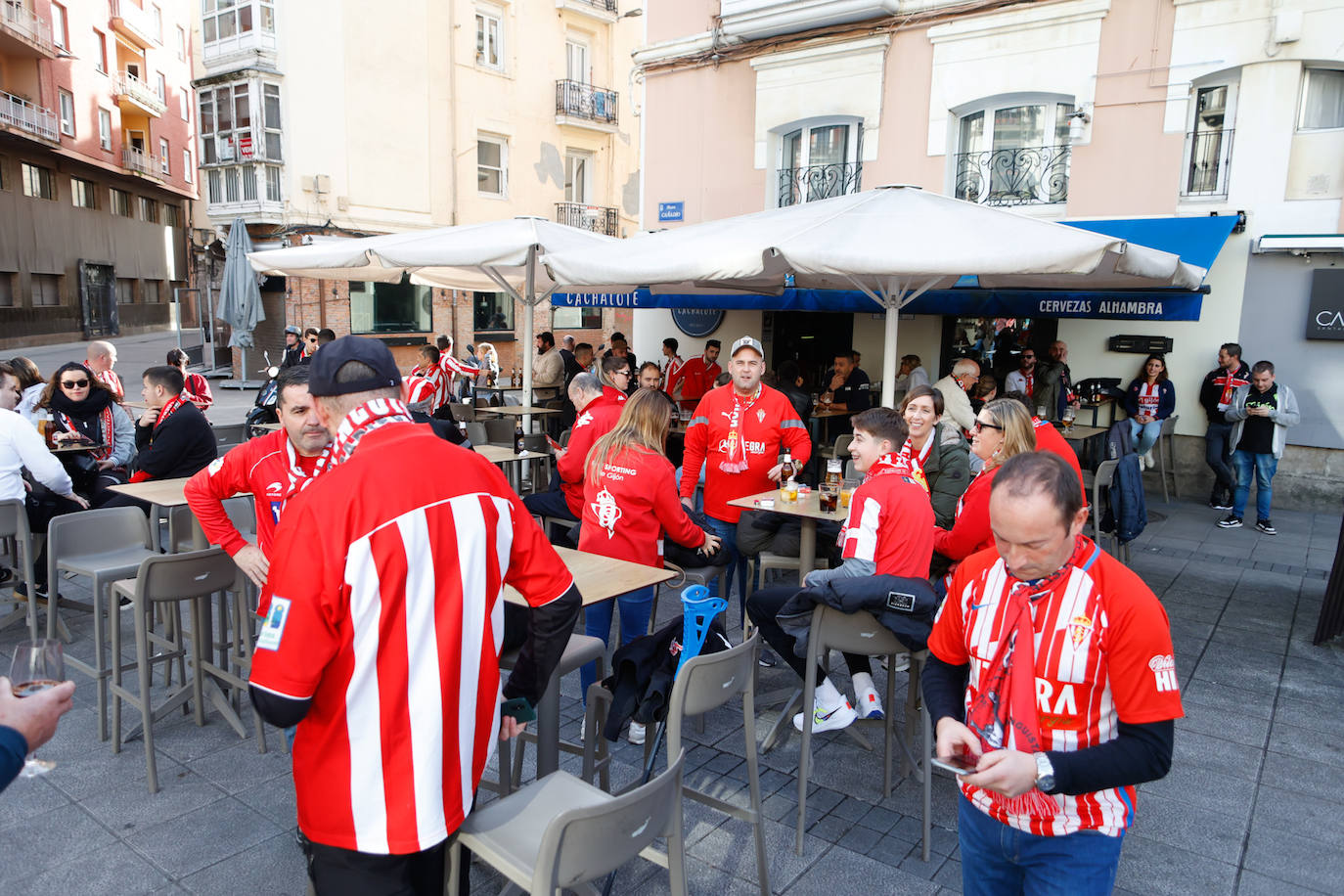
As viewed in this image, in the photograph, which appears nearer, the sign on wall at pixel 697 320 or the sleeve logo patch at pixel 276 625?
the sleeve logo patch at pixel 276 625

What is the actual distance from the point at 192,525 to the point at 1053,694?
189 inches

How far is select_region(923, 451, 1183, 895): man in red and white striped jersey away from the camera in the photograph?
5.73 feet

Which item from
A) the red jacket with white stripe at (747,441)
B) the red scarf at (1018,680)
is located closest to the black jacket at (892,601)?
the red scarf at (1018,680)

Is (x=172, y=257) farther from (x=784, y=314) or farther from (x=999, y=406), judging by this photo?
(x=999, y=406)

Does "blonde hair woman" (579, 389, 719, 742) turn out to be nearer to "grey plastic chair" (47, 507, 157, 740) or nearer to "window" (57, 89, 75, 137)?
"grey plastic chair" (47, 507, 157, 740)

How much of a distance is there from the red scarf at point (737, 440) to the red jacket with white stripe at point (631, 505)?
1237 mm

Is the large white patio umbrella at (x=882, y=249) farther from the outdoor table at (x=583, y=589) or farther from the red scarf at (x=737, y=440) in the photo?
the outdoor table at (x=583, y=589)

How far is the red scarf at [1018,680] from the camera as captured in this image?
1862 millimetres

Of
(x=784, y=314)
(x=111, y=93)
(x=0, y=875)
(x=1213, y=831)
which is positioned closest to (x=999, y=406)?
(x=1213, y=831)

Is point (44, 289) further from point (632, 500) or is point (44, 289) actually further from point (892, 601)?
point (892, 601)

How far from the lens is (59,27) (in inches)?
1155

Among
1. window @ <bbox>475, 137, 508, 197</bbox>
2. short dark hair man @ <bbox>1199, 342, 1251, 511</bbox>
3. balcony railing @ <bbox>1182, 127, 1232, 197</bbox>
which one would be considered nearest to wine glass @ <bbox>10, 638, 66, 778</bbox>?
short dark hair man @ <bbox>1199, 342, 1251, 511</bbox>

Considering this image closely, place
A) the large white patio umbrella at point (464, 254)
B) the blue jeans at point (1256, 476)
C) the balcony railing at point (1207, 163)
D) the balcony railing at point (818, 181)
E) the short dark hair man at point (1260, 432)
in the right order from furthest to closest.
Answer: the balcony railing at point (818, 181) < the balcony railing at point (1207, 163) < the blue jeans at point (1256, 476) < the short dark hair man at point (1260, 432) < the large white patio umbrella at point (464, 254)

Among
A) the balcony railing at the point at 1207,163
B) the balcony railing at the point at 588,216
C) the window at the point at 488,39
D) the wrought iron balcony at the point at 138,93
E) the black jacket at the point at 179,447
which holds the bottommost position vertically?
the black jacket at the point at 179,447
